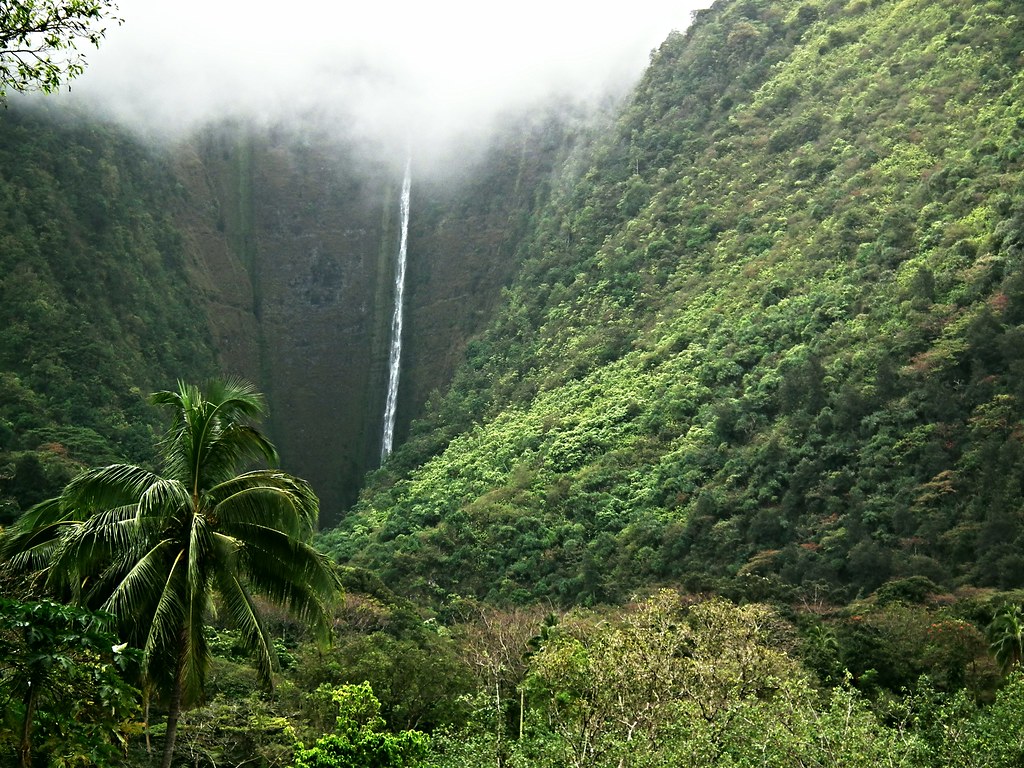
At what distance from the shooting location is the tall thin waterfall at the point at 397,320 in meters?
81.4

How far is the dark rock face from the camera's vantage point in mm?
81625

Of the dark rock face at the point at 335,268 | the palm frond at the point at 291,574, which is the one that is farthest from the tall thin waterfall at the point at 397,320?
the palm frond at the point at 291,574

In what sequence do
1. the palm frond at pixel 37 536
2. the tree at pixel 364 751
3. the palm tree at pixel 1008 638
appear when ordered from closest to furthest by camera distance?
the palm frond at pixel 37 536, the tree at pixel 364 751, the palm tree at pixel 1008 638

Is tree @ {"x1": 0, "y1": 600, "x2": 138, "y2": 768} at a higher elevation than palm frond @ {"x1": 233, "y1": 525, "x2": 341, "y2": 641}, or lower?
lower

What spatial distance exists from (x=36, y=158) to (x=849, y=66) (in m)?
52.3

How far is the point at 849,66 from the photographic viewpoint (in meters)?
67.8

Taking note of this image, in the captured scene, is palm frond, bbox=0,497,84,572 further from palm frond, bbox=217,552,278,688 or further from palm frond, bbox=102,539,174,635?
palm frond, bbox=217,552,278,688

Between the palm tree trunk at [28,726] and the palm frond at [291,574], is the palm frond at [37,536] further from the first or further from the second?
the palm tree trunk at [28,726]

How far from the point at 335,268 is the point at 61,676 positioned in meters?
86.6

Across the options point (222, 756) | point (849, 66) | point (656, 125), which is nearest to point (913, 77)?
point (849, 66)

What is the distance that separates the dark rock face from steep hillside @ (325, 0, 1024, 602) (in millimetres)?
9060

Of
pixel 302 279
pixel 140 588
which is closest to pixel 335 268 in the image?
pixel 302 279

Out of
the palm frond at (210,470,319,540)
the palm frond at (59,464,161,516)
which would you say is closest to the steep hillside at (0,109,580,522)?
the palm frond at (59,464,161,516)

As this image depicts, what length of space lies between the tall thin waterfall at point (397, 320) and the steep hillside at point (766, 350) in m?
9.44
